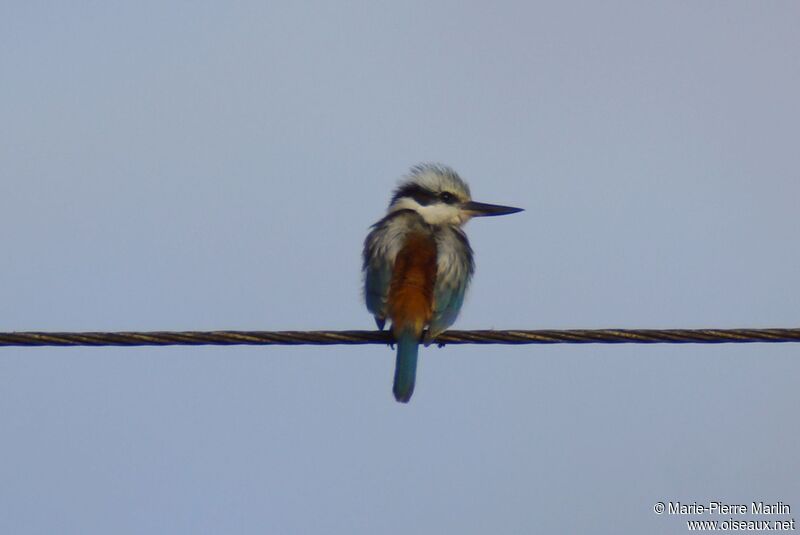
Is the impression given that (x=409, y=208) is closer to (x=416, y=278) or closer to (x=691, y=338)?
(x=416, y=278)

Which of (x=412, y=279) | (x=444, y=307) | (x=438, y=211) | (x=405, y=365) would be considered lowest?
(x=405, y=365)

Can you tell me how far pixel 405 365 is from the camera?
6.84 meters

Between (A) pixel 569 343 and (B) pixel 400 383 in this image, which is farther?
(B) pixel 400 383

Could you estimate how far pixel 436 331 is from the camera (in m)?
6.97

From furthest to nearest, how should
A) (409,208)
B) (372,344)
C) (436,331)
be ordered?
1. (409,208)
2. (436,331)
3. (372,344)

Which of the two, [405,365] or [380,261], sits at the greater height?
[380,261]

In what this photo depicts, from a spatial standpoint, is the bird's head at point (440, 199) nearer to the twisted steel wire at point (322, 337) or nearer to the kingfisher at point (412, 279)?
the kingfisher at point (412, 279)

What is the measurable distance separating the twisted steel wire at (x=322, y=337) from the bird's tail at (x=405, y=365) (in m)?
1.28

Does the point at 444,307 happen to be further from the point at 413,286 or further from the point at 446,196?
the point at 446,196

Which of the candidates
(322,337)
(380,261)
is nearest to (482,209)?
(380,261)

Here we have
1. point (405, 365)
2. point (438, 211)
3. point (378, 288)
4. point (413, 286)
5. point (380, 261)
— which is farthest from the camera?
point (438, 211)

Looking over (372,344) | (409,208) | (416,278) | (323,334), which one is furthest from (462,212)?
(323,334)

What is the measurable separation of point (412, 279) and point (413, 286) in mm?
52

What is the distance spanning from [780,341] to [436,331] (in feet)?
7.15
